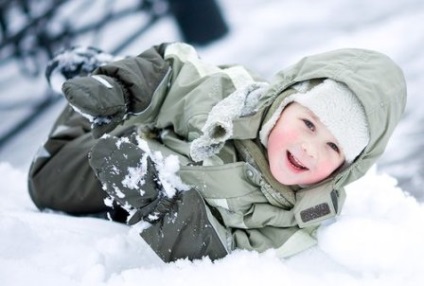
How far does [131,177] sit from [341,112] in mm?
594

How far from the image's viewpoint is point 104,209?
205 cm

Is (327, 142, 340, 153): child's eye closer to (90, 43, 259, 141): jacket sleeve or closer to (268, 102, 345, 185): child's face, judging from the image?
(268, 102, 345, 185): child's face

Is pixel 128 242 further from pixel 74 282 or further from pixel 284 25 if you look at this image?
pixel 284 25

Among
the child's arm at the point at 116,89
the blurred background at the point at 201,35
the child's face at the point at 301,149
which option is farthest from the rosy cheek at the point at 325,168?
the blurred background at the point at 201,35

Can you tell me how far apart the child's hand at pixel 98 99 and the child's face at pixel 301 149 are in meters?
0.50

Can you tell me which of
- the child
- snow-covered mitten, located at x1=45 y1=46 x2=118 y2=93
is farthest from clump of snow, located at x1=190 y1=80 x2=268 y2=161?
snow-covered mitten, located at x1=45 y1=46 x2=118 y2=93

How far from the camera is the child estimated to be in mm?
1624

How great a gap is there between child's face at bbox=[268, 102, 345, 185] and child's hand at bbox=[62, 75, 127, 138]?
1.64 ft

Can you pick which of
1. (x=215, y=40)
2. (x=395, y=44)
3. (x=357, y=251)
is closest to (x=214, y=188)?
(x=357, y=251)

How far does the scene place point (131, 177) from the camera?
1.60 metres

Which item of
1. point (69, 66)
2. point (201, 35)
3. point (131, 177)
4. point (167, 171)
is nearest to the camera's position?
point (131, 177)

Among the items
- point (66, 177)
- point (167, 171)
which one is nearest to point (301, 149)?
point (167, 171)

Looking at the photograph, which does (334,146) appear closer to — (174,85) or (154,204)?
(154,204)

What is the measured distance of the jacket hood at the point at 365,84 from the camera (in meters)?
1.63
